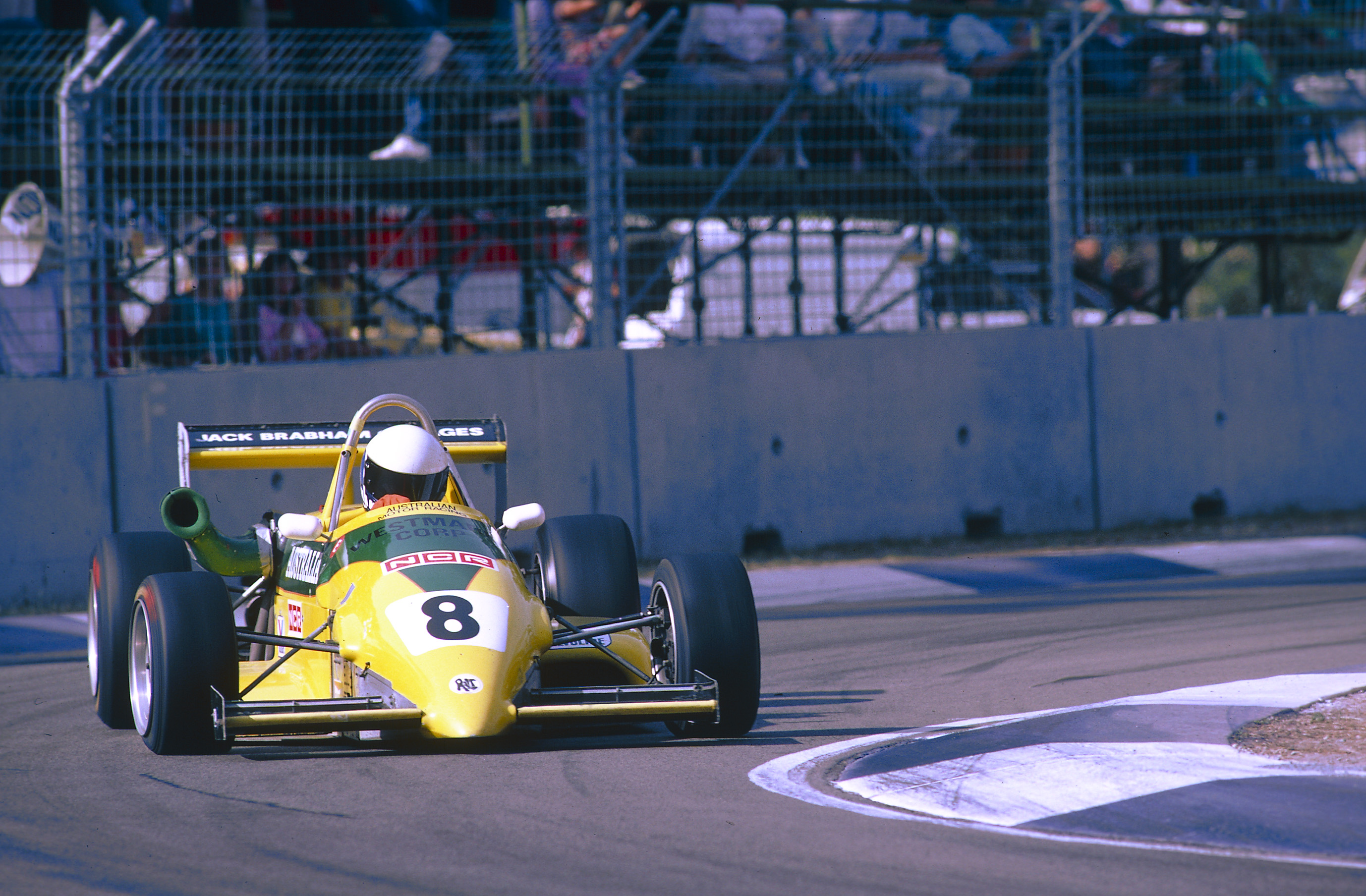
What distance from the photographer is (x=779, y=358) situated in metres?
12.6

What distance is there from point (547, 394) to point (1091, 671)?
5.11 m

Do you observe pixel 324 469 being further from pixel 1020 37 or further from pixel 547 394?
pixel 1020 37

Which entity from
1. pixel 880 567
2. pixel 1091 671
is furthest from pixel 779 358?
pixel 1091 671

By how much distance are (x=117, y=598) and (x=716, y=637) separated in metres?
2.45

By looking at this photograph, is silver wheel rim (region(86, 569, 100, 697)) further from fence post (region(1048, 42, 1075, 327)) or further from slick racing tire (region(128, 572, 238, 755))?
fence post (region(1048, 42, 1075, 327))

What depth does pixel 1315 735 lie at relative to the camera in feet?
19.6

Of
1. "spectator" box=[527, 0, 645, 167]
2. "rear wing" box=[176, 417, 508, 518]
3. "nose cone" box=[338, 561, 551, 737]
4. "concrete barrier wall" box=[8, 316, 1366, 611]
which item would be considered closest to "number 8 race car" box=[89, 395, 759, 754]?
"nose cone" box=[338, 561, 551, 737]

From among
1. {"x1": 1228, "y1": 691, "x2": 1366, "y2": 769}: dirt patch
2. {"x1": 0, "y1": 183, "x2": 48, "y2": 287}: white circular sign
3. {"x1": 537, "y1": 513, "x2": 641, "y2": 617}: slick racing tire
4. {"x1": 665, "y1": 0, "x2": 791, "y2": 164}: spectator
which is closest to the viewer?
{"x1": 1228, "y1": 691, "x2": 1366, "y2": 769}: dirt patch

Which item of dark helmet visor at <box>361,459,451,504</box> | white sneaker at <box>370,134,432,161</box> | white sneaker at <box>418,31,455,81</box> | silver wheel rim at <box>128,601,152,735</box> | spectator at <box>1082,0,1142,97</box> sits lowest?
silver wheel rim at <box>128,601,152,735</box>

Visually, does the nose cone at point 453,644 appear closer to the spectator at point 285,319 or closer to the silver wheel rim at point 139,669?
the silver wheel rim at point 139,669

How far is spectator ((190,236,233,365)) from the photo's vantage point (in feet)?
38.4

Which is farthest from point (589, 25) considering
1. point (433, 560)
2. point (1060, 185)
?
point (433, 560)

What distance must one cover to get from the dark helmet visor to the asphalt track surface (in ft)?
3.86

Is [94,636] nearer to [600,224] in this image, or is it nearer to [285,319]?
[285,319]
